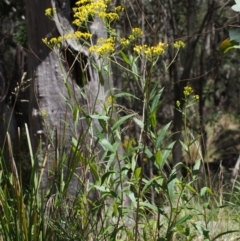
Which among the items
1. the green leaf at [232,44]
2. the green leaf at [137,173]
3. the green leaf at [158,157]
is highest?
the green leaf at [232,44]

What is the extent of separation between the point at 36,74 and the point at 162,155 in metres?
2.27

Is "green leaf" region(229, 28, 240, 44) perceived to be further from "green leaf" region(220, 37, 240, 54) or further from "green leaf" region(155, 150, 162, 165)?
"green leaf" region(155, 150, 162, 165)

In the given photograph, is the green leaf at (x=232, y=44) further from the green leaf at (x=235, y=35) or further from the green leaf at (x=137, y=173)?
the green leaf at (x=137, y=173)

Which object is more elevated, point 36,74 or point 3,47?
point 36,74

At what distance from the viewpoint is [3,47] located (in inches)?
504

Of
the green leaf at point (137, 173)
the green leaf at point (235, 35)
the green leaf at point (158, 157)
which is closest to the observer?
the green leaf at point (235, 35)

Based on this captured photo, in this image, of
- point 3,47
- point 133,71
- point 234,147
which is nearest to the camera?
point 133,71

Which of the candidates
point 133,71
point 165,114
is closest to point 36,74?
point 133,71

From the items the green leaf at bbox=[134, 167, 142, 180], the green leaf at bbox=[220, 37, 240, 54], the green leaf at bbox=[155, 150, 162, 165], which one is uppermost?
the green leaf at bbox=[220, 37, 240, 54]

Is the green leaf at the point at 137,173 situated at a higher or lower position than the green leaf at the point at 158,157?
lower

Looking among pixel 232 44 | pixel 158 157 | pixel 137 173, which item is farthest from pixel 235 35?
pixel 137 173

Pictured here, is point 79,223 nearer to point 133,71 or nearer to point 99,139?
point 99,139

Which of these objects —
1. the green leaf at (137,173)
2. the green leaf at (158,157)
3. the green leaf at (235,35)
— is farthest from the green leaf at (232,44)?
the green leaf at (137,173)

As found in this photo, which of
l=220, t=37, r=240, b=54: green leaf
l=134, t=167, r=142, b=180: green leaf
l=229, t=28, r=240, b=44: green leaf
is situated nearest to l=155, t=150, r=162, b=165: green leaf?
l=134, t=167, r=142, b=180: green leaf
